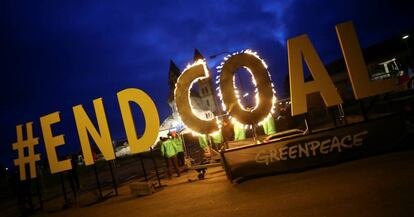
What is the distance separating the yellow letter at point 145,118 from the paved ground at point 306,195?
1.91m

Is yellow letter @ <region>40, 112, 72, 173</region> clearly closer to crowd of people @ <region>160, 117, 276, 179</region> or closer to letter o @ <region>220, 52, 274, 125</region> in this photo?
crowd of people @ <region>160, 117, 276, 179</region>

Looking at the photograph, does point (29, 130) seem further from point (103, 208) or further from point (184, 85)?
point (184, 85)

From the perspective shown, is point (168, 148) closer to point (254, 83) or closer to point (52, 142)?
point (52, 142)

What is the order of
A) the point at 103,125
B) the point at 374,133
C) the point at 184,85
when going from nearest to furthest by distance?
1. the point at 374,133
2. the point at 184,85
3. the point at 103,125

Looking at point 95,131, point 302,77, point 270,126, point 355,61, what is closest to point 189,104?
point 302,77

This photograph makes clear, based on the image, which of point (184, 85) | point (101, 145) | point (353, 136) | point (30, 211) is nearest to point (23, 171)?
point (30, 211)

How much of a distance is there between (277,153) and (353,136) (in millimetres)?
2180

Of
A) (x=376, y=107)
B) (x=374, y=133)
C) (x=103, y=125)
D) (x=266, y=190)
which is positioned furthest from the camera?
(x=376, y=107)

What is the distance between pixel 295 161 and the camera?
9.04 m

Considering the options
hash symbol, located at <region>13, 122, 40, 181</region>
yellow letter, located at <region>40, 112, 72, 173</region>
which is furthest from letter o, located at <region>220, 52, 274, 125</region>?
hash symbol, located at <region>13, 122, 40, 181</region>

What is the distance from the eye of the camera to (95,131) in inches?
460

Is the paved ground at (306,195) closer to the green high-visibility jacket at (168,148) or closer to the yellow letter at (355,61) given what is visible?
the yellow letter at (355,61)

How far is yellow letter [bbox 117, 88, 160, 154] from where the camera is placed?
1056 centimetres

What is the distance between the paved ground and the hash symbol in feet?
13.6
